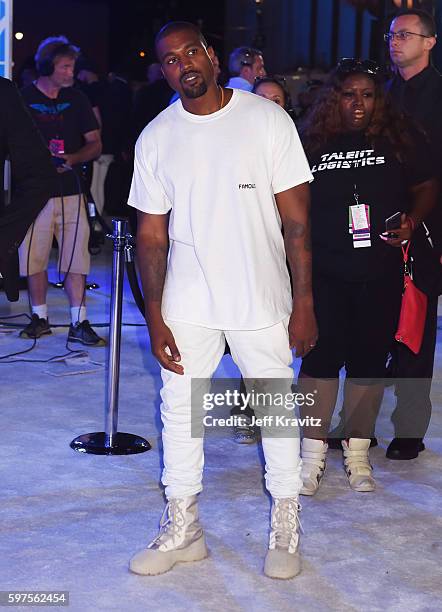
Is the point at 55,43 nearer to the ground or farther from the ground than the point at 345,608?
farther from the ground

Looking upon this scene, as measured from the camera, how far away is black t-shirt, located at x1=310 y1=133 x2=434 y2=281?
416cm

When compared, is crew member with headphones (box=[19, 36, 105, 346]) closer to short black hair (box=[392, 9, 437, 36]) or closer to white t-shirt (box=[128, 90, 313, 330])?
short black hair (box=[392, 9, 437, 36])

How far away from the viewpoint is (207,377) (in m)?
3.44

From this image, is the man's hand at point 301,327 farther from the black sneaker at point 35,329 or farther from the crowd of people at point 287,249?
the black sneaker at point 35,329

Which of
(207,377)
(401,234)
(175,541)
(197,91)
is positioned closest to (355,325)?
(401,234)

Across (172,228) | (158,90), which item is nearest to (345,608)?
(172,228)

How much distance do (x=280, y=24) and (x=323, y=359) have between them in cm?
1201

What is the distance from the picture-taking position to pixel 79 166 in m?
7.52

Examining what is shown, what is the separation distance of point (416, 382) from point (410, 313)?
20.1 inches

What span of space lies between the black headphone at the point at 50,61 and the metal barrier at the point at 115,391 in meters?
2.54

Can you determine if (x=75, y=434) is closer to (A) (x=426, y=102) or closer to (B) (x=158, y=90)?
(A) (x=426, y=102)

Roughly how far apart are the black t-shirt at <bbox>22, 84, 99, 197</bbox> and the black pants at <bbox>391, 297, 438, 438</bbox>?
2.99 m

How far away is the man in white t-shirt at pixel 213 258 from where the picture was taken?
3258 mm

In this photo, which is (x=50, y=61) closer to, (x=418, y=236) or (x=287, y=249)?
(x=418, y=236)
